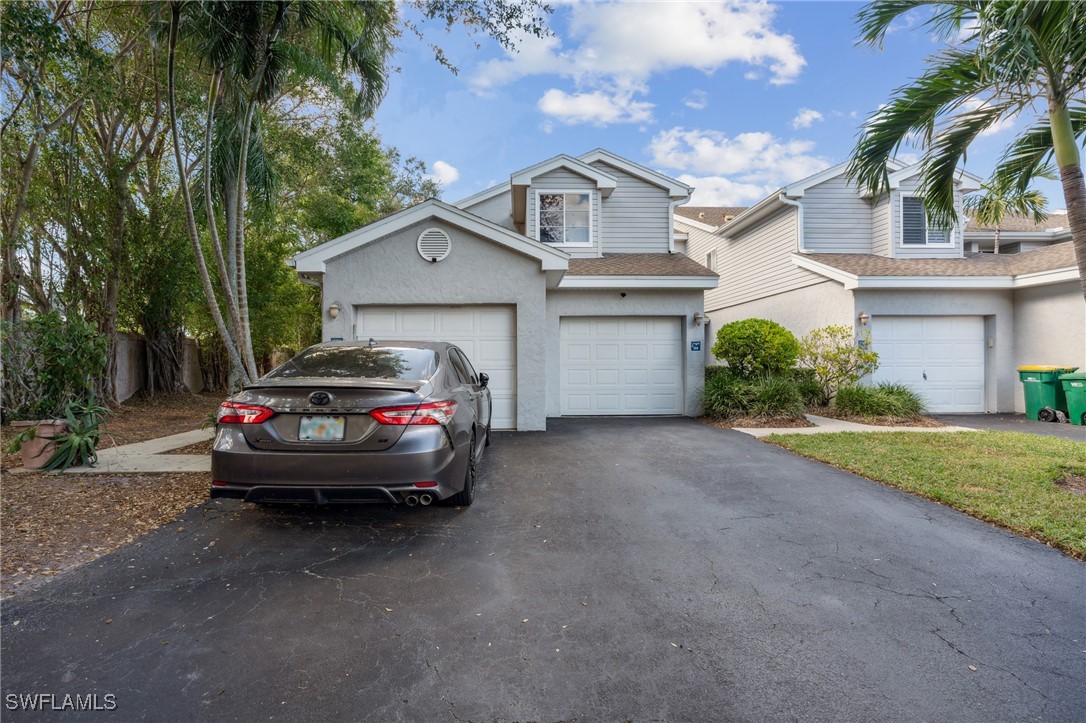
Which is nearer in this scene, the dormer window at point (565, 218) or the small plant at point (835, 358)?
the small plant at point (835, 358)

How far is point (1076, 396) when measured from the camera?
919cm

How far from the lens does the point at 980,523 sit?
4.05 metres

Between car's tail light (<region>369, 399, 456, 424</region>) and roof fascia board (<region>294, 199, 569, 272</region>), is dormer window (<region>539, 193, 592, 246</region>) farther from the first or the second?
car's tail light (<region>369, 399, 456, 424</region>)

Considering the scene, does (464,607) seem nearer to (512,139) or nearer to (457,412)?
(457,412)

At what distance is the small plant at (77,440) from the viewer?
19.0ft

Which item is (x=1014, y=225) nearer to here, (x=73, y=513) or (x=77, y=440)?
(x=73, y=513)

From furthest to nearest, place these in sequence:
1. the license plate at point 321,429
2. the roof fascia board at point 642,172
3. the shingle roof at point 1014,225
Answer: the shingle roof at point 1014,225 < the roof fascia board at point 642,172 < the license plate at point 321,429

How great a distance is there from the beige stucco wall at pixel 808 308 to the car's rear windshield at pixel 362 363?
991 centimetres

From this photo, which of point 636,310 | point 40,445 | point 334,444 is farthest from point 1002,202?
point 40,445

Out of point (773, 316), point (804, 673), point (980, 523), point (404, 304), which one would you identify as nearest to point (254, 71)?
point (404, 304)

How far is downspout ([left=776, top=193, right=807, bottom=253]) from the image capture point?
41.2 feet

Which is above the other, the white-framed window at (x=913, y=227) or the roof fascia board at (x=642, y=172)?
the roof fascia board at (x=642, y=172)

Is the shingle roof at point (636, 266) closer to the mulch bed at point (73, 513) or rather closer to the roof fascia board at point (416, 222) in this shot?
the roof fascia board at point (416, 222)

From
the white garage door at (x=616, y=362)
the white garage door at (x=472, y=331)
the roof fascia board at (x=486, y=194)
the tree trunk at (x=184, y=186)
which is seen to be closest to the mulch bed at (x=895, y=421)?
the white garage door at (x=616, y=362)
